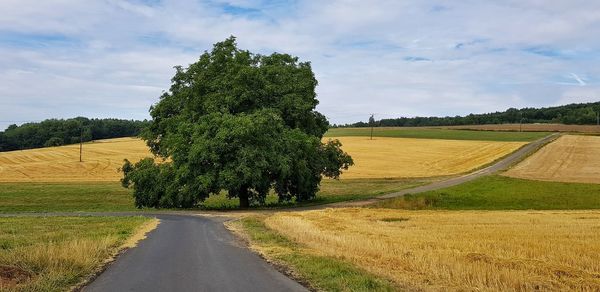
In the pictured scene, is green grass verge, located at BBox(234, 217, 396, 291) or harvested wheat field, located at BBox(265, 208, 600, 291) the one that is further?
harvested wheat field, located at BBox(265, 208, 600, 291)

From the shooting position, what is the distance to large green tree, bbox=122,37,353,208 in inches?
1567

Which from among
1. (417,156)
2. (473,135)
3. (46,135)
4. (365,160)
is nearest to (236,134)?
(365,160)

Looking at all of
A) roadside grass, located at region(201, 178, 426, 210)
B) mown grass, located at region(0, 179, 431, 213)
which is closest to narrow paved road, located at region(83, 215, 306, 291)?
mown grass, located at region(0, 179, 431, 213)

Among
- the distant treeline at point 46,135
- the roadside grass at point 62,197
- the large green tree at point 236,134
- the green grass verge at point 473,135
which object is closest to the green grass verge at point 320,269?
the large green tree at point 236,134

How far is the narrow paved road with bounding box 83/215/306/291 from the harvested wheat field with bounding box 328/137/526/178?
2472 inches

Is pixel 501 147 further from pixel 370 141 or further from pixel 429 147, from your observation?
pixel 370 141

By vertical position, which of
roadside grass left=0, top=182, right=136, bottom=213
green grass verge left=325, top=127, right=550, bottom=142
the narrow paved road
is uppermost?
green grass verge left=325, top=127, right=550, bottom=142

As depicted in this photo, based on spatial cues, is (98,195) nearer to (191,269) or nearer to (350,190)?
(350,190)

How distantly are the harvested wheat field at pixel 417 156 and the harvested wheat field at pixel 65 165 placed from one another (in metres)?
38.1

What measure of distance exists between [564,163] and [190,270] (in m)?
80.9

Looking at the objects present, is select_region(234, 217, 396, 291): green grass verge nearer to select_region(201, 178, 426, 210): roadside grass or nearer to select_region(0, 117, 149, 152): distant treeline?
select_region(201, 178, 426, 210): roadside grass

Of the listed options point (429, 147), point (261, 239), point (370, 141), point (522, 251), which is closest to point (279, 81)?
point (261, 239)

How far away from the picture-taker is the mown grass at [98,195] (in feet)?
168

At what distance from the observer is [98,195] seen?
6097 cm
